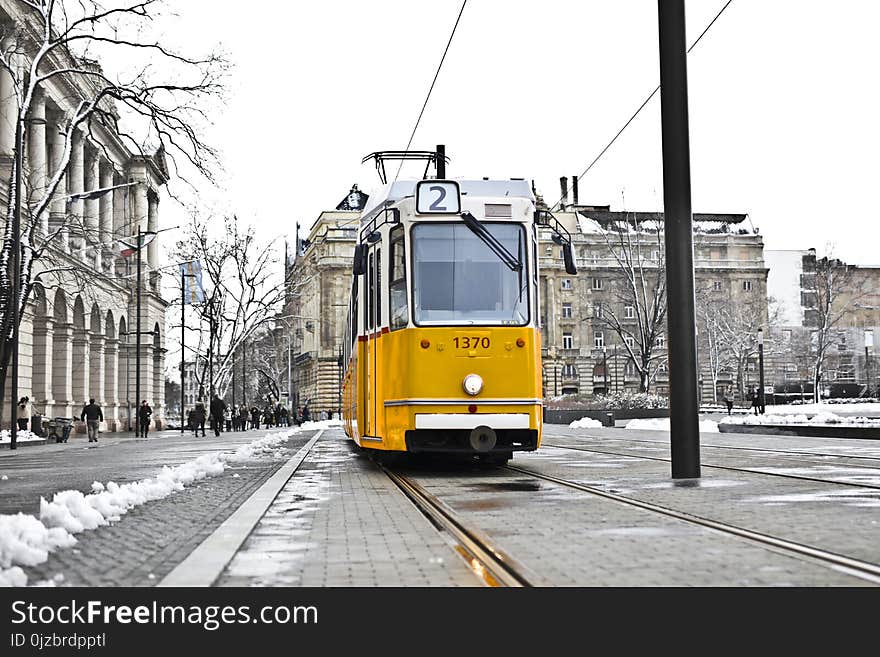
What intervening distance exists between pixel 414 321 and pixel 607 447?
12.1 meters

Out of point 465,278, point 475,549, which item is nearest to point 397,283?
point 465,278

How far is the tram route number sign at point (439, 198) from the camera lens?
52.5 feet

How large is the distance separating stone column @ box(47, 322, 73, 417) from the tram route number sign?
3988 centimetres

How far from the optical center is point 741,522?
9.48 m

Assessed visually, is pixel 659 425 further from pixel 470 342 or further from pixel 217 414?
pixel 470 342

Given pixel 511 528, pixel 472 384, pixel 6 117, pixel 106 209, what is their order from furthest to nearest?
pixel 106 209
pixel 6 117
pixel 472 384
pixel 511 528

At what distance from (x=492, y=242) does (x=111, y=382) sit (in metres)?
53.4

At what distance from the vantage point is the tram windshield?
1573 cm

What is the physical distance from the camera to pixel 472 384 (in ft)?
50.6

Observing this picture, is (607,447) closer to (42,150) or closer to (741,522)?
(741,522)

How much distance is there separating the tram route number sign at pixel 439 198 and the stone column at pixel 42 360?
37893 mm

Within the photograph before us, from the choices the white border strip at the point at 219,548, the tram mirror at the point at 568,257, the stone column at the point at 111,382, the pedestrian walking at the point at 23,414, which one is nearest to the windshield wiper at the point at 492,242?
the tram mirror at the point at 568,257

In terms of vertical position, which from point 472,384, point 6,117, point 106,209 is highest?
point 6,117
